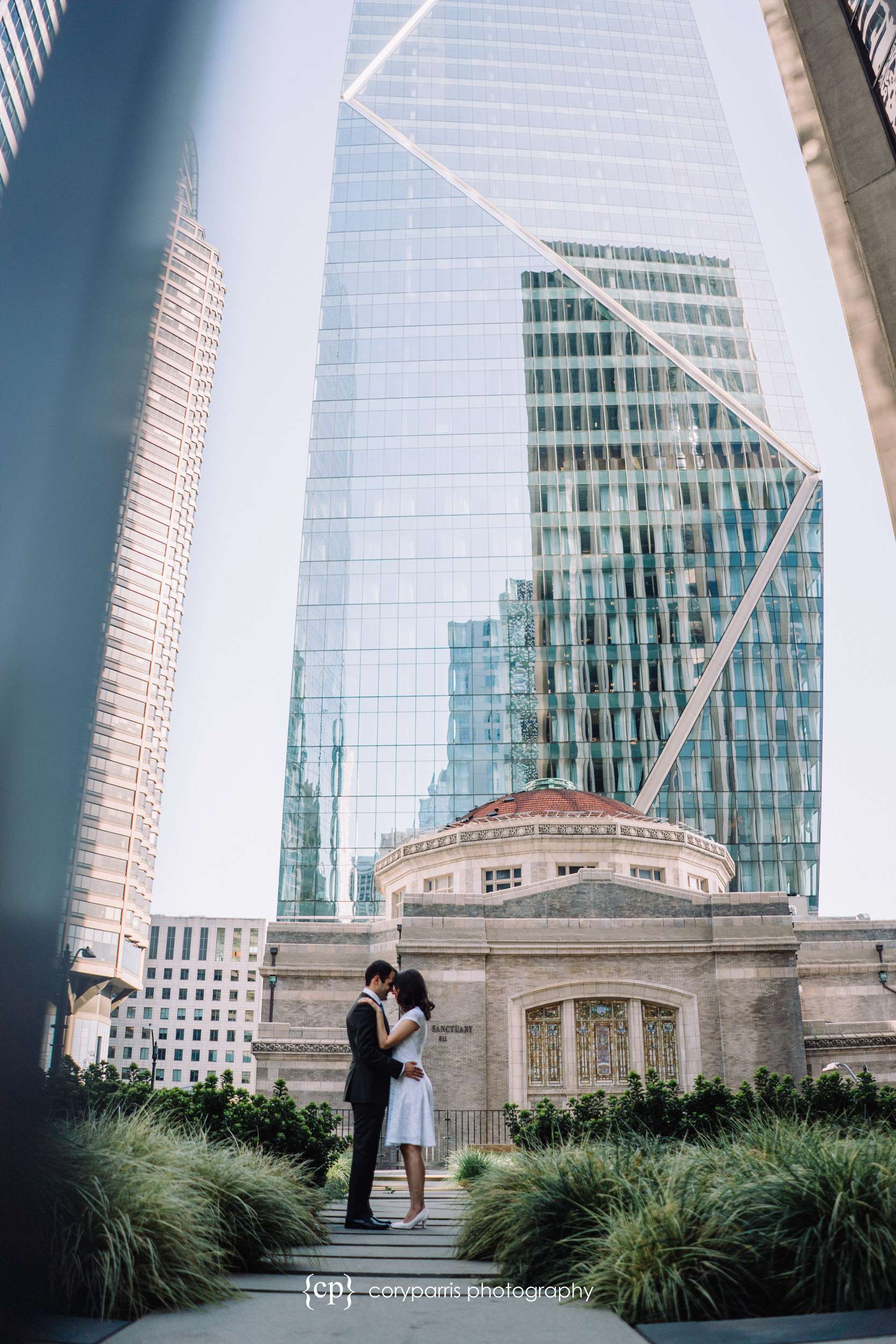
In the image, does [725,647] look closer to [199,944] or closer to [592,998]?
[592,998]

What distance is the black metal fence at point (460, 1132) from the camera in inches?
931

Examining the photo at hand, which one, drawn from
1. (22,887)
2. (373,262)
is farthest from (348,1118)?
(373,262)

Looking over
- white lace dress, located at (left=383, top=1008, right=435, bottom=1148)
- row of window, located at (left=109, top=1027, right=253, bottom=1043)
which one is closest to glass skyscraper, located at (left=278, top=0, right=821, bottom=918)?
white lace dress, located at (left=383, top=1008, right=435, bottom=1148)

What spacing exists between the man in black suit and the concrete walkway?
1058 mm

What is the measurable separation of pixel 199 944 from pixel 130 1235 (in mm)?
Result: 138047

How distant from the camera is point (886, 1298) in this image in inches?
186

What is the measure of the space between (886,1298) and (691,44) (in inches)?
5072

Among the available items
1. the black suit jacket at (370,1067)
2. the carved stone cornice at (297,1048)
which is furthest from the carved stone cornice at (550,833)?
the black suit jacket at (370,1067)

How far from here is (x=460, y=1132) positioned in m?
23.9

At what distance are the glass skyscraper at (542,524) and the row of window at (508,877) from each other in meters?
30.3

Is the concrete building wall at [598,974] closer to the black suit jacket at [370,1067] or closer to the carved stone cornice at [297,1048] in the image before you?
the carved stone cornice at [297,1048]

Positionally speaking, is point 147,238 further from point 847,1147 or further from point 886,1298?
point 847,1147

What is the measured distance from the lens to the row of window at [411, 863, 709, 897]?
1357 inches

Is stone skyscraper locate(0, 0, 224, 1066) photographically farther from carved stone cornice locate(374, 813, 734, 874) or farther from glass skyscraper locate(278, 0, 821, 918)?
glass skyscraper locate(278, 0, 821, 918)
